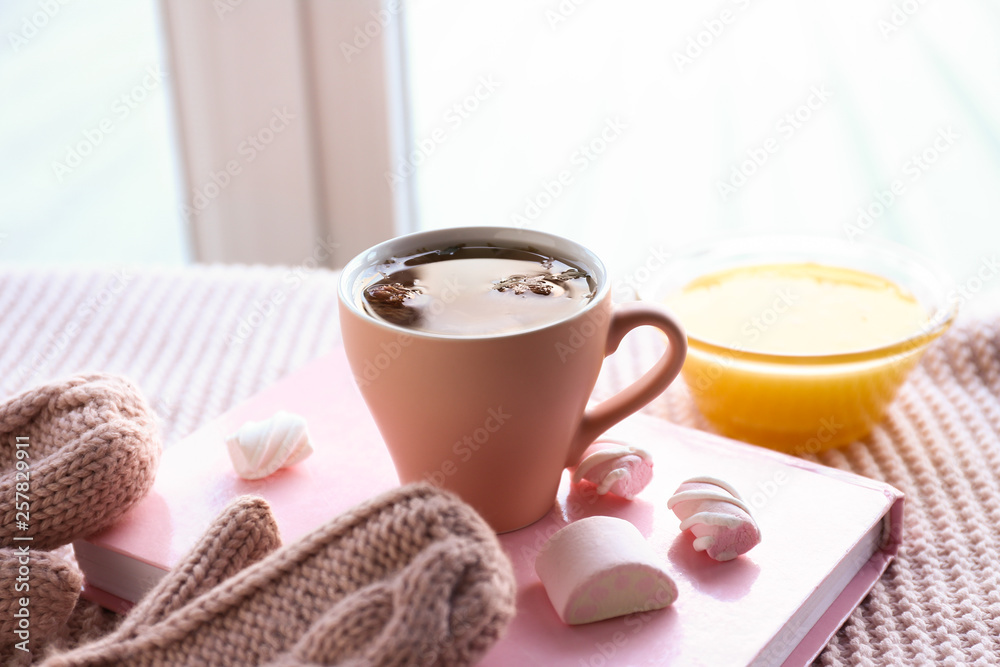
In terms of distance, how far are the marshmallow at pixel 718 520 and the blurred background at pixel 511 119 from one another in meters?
0.97

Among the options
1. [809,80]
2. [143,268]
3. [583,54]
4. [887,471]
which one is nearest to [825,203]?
[809,80]

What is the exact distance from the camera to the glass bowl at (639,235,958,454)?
0.72 meters

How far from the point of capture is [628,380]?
2.96 ft

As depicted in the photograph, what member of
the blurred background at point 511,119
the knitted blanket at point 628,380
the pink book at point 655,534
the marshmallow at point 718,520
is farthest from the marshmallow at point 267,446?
the blurred background at point 511,119

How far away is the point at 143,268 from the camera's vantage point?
1111 millimetres

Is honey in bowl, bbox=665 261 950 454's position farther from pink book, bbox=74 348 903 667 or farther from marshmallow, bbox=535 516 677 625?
marshmallow, bbox=535 516 677 625

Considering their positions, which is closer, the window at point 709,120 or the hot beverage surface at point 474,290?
the hot beverage surface at point 474,290

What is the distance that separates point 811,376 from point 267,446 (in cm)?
43

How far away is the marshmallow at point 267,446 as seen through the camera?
65 cm

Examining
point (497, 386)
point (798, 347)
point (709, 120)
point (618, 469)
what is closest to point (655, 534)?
point (618, 469)

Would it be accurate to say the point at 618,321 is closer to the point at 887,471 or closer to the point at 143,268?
the point at 887,471

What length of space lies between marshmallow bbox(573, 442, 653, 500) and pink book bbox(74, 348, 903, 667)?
13 millimetres

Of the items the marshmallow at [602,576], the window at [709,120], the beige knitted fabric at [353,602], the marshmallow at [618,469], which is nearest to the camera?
the beige knitted fabric at [353,602]

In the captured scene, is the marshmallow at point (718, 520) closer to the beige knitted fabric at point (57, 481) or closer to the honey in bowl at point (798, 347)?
the honey in bowl at point (798, 347)
